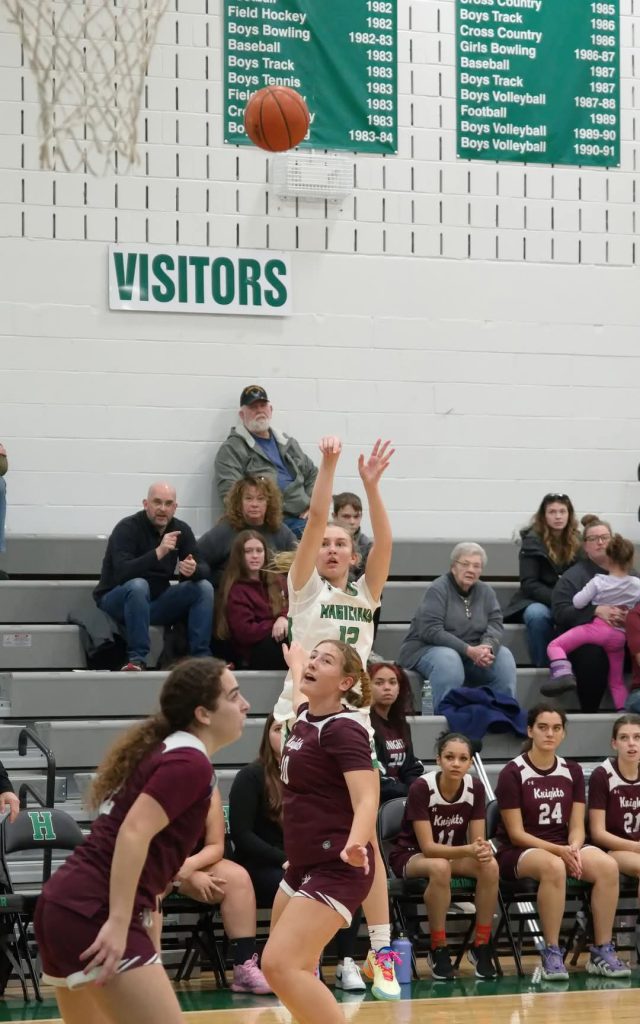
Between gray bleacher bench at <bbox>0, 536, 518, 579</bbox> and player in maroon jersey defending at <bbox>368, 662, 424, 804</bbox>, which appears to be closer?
player in maroon jersey defending at <bbox>368, 662, 424, 804</bbox>

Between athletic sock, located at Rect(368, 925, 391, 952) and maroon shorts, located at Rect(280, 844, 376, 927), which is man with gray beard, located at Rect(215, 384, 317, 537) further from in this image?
maroon shorts, located at Rect(280, 844, 376, 927)

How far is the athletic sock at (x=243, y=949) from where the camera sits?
6727 millimetres

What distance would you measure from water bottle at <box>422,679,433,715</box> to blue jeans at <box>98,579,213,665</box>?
4.56 feet

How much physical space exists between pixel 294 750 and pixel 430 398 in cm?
682

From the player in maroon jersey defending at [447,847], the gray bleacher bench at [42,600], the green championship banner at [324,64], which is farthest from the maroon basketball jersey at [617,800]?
the green championship banner at [324,64]

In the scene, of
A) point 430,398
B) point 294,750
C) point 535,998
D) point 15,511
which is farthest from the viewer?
point 430,398

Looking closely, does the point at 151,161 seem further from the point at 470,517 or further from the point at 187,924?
the point at 187,924

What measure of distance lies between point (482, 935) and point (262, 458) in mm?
4210

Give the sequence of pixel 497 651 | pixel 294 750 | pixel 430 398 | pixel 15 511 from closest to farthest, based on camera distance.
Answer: pixel 294 750 < pixel 497 651 < pixel 15 511 < pixel 430 398

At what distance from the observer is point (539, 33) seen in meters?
11.4

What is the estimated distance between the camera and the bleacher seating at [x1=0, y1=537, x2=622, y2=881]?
26.6ft

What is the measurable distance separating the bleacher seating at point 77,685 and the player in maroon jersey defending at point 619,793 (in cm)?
85

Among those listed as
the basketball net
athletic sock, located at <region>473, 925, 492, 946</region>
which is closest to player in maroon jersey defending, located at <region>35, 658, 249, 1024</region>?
athletic sock, located at <region>473, 925, 492, 946</region>

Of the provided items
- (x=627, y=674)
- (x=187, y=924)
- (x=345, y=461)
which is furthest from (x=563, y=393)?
(x=187, y=924)
